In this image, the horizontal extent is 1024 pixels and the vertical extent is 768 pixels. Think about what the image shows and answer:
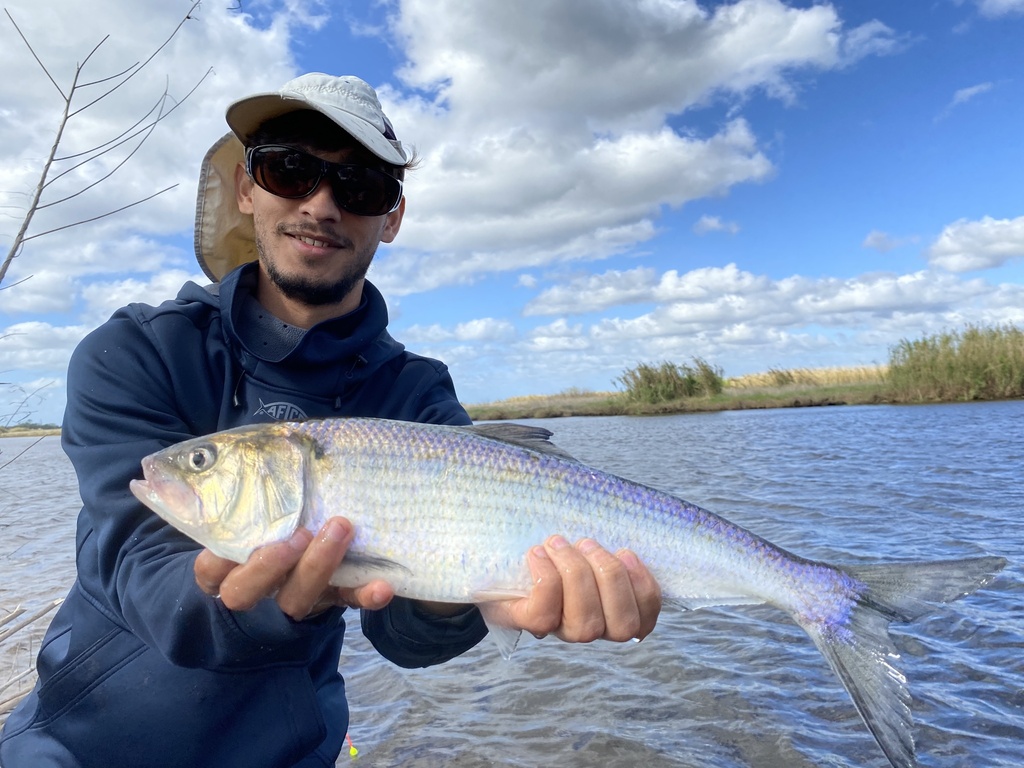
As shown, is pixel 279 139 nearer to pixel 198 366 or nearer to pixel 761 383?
pixel 198 366

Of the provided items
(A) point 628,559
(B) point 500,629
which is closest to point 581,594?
(A) point 628,559

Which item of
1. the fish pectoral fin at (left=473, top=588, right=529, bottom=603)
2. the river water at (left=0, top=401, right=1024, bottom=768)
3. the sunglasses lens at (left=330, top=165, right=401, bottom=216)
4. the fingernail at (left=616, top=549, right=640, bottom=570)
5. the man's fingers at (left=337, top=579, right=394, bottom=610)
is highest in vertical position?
the sunglasses lens at (left=330, top=165, right=401, bottom=216)

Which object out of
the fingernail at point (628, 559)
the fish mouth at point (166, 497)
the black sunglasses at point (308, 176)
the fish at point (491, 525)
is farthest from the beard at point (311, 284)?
the fingernail at point (628, 559)

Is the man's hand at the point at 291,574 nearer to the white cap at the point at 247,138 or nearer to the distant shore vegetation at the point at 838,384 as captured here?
the white cap at the point at 247,138

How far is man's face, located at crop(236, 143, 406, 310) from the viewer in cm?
329

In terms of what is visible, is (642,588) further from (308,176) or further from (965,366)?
(965,366)

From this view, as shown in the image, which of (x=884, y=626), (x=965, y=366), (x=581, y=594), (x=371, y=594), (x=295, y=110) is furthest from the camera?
(x=965, y=366)

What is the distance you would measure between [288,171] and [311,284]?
21.1 inches

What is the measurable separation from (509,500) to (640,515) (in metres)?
0.57

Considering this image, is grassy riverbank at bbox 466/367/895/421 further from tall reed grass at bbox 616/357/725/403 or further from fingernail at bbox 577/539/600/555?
fingernail at bbox 577/539/600/555

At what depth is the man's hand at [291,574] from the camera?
227 cm

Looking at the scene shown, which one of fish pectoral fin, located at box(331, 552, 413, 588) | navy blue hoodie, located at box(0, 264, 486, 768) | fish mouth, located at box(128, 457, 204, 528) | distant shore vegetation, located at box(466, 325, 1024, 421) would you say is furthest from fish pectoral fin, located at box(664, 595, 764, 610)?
distant shore vegetation, located at box(466, 325, 1024, 421)

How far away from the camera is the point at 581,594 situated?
261cm

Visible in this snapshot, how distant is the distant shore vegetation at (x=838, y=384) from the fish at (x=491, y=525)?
31666 millimetres
